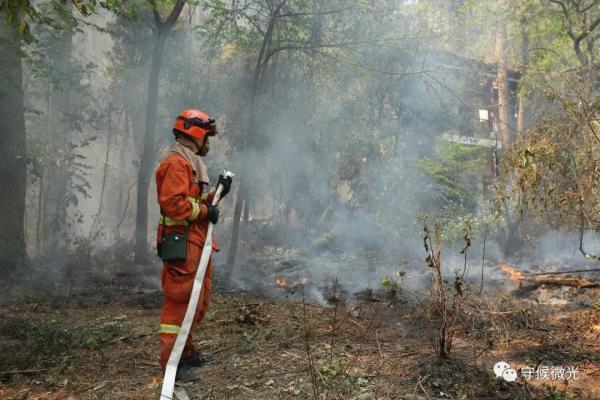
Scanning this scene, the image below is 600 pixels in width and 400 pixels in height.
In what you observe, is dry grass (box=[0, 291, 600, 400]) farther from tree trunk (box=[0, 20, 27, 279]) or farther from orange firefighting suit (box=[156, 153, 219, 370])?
tree trunk (box=[0, 20, 27, 279])

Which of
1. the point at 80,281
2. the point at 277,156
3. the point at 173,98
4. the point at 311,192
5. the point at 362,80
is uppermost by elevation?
the point at 362,80

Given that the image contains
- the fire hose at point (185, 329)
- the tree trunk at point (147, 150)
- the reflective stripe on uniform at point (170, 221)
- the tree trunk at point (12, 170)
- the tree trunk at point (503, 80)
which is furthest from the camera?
the tree trunk at point (503, 80)

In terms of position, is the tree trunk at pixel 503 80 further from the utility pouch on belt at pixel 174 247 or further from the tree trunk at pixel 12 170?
the utility pouch on belt at pixel 174 247

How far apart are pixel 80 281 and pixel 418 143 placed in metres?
9.84

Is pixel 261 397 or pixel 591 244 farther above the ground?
pixel 591 244

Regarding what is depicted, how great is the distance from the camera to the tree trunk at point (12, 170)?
7965 millimetres

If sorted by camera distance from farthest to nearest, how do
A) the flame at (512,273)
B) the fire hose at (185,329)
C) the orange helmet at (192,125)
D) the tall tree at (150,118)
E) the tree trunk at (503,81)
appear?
the tree trunk at (503,81)
the tall tree at (150,118)
the flame at (512,273)
the orange helmet at (192,125)
the fire hose at (185,329)

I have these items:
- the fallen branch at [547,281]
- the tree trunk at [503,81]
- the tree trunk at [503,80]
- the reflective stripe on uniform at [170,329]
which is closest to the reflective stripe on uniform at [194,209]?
the reflective stripe on uniform at [170,329]

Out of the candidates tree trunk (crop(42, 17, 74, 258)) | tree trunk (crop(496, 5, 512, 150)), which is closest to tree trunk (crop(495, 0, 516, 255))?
tree trunk (crop(496, 5, 512, 150))

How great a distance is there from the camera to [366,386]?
11.8ft

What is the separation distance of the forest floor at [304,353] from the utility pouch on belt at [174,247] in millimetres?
980

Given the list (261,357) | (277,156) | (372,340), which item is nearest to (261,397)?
(261,357)

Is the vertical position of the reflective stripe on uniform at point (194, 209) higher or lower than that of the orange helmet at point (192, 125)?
lower

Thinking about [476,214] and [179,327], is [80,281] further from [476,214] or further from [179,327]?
[476,214]
